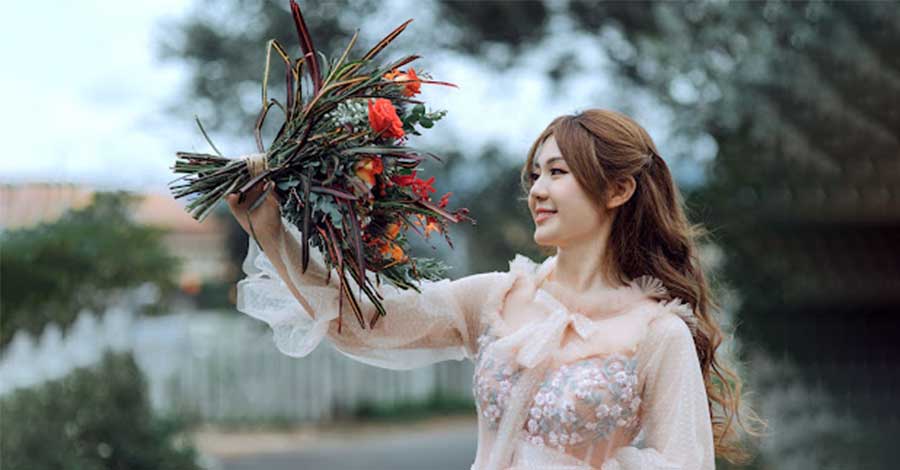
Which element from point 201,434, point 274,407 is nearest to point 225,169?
point 201,434

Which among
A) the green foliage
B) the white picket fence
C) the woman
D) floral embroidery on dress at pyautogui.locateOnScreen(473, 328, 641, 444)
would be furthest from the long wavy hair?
the green foliage

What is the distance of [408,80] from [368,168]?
27 cm

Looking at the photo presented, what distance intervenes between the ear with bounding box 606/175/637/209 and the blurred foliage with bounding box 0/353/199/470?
4.24 meters

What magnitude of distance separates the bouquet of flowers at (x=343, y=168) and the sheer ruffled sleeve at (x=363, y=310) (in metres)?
0.10

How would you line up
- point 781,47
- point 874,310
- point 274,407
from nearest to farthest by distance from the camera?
point 874,310 < point 781,47 < point 274,407

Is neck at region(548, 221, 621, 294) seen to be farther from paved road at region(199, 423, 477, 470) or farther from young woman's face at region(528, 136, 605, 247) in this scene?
paved road at region(199, 423, 477, 470)

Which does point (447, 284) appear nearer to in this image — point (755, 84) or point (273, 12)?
point (755, 84)

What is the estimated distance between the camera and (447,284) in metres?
3.07

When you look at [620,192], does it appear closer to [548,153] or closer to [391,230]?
[548,153]

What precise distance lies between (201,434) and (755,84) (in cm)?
627

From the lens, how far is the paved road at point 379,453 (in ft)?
31.7

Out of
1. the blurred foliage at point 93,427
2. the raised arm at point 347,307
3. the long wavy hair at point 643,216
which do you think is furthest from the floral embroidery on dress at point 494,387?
the blurred foliage at point 93,427

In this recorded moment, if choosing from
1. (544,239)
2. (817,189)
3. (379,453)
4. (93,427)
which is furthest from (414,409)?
(544,239)

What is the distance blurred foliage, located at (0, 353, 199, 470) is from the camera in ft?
20.2
